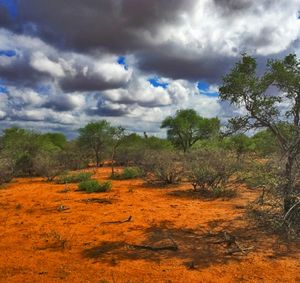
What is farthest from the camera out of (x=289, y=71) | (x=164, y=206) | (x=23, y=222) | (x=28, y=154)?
(x=28, y=154)

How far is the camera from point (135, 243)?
8789mm

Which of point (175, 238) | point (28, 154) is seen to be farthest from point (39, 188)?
point (175, 238)

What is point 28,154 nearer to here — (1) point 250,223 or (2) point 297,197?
(1) point 250,223

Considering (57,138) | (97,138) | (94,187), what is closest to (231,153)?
(94,187)

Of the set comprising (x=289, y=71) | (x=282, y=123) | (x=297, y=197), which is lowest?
(x=297, y=197)

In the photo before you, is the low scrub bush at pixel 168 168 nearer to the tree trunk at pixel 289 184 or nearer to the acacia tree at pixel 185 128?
the tree trunk at pixel 289 184

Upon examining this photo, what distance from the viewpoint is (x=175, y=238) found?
9141 mm

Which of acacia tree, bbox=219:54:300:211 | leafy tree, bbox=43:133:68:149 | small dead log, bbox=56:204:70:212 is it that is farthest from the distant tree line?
leafy tree, bbox=43:133:68:149

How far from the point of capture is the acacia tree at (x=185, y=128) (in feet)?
134

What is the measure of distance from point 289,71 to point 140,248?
5590mm

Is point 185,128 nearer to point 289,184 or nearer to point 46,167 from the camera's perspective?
point 46,167

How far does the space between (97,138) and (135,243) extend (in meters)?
29.2

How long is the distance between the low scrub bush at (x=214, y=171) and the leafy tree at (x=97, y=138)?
21.1m

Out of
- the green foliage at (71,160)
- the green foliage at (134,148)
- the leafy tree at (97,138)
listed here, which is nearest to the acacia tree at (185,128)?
the green foliage at (134,148)
